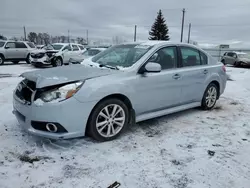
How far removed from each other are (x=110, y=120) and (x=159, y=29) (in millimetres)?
40563

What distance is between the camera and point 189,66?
4516 mm

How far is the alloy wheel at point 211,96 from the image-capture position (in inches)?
201

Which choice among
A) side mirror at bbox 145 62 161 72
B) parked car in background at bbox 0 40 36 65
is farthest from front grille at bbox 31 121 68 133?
parked car in background at bbox 0 40 36 65

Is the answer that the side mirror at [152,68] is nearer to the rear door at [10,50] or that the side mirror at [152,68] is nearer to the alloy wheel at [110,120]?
the alloy wheel at [110,120]

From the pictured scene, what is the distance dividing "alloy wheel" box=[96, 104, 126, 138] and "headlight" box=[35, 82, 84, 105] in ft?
1.76

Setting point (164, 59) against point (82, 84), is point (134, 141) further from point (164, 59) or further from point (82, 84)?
point (164, 59)

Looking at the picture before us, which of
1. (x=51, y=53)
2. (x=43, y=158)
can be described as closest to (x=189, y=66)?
(x=43, y=158)

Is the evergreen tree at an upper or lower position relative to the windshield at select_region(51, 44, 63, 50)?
upper

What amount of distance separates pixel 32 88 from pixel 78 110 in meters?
0.74

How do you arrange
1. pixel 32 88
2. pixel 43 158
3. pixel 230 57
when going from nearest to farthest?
pixel 43 158 < pixel 32 88 < pixel 230 57

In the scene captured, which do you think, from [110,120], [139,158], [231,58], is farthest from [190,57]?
[231,58]

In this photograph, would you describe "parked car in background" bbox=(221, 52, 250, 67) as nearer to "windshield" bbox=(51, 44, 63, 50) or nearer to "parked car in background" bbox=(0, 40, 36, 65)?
"windshield" bbox=(51, 44, 63, 50)

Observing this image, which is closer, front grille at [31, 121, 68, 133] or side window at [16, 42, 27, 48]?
front grille at [31, 121, 68, 133]

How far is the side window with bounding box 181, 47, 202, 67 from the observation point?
4.43 m
